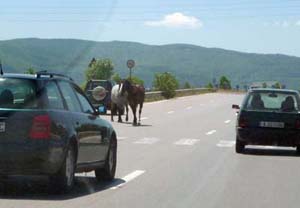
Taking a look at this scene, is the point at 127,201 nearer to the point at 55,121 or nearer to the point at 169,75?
the point at 55,121

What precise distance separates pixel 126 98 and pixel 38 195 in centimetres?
2210

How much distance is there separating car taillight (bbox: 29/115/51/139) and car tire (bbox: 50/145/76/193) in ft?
1.66

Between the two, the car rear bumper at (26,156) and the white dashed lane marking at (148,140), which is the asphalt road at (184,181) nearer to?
the white dashed lane marking at (148,140)

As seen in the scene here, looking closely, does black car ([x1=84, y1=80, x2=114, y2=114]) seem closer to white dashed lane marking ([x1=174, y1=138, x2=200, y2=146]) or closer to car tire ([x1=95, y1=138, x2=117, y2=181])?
white dashed lane marking ([x1=174, y1=138, x2=200, y2=146])

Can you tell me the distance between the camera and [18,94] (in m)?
11.5

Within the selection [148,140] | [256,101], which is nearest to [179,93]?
[148,140]

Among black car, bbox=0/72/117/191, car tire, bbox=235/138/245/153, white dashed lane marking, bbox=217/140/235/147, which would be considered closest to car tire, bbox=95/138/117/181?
black car, bbox=0/72/117/191

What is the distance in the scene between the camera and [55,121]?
11.1 metres

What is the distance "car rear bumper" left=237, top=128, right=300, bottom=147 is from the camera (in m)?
19.5

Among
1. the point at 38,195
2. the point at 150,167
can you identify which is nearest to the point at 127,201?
the point at 38,195

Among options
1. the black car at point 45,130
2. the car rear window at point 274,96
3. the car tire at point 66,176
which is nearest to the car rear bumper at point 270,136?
the car rear window at point 274,96

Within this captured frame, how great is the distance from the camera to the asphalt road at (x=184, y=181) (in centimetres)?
1097

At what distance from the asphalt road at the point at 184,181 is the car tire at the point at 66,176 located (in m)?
0.15

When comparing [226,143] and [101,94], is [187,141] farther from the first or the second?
[101,94]
